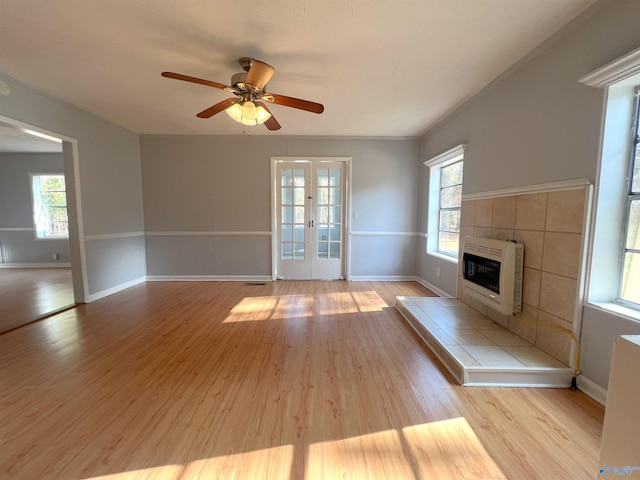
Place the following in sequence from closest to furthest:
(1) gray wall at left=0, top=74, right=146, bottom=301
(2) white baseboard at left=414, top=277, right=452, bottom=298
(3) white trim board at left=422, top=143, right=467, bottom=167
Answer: (1) gray wall at left=0, top=74, right=146, bottom=301 → (3) white trim board at left=422, top=143, right=467, bottom=167 → (2) white baseboard at left=414, top=277, right=452, bottom=298

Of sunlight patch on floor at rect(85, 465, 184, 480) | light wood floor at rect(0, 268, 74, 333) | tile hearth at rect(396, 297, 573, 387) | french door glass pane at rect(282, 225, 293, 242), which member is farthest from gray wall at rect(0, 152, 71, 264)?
tile hearth at rect(396, 297, 573, 387)

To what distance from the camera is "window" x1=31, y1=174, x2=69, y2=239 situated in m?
6.10

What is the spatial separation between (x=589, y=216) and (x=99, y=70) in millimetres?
4143

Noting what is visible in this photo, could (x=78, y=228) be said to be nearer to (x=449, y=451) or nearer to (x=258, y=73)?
(x=258, y=73)

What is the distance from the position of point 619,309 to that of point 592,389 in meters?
0.55

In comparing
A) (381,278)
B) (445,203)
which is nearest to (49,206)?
(381,278)

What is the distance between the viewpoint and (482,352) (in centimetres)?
212

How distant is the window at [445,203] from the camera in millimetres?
3836

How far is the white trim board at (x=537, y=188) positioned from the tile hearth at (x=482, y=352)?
1244 millimetres

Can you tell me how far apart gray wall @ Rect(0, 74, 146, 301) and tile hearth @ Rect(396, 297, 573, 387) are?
4.23m

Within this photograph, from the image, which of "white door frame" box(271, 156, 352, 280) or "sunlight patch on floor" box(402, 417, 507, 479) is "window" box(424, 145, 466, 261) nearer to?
"white door frame" box(271, 156, 352, 280)

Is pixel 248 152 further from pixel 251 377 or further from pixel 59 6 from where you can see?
pixel 251 377

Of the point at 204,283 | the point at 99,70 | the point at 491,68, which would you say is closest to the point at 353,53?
the point at 491,68

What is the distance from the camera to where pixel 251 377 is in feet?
6.59
